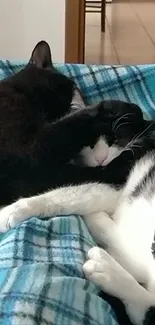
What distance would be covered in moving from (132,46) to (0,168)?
295 centimetres

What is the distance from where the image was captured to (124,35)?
14.8ft

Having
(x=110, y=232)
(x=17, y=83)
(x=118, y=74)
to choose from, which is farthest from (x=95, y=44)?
(x=110, y=232)

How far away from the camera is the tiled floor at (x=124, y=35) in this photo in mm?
3941

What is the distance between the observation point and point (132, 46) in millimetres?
4203

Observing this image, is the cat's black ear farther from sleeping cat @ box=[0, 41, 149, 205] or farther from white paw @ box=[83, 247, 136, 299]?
white paw @ box=[83, 247, 136, 299]

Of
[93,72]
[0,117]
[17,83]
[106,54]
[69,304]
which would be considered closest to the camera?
[69,304]

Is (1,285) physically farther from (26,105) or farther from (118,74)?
(118,74)

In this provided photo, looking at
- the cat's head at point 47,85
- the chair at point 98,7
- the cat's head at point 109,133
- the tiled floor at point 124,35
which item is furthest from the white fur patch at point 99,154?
the chair at point 98,7

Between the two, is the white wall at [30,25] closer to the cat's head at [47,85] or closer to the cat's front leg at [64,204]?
the cat's head at [47,85]

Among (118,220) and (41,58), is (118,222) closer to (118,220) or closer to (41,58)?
(118,220)

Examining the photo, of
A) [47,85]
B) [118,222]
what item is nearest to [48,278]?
[118,222]

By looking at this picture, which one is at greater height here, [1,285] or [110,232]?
[110,232]

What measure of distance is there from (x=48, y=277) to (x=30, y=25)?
178cm

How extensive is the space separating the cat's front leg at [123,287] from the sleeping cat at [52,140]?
302mm
